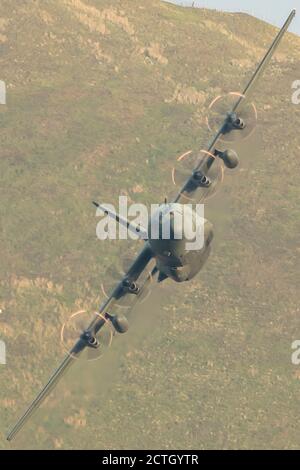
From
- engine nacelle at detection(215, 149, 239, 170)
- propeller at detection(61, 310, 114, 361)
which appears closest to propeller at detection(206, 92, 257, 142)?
engine nacelle at detection(215, 149, 239, 170)

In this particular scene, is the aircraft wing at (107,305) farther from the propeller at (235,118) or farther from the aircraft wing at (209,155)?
the propeller at (235,118)

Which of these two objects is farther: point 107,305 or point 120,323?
point 107,305

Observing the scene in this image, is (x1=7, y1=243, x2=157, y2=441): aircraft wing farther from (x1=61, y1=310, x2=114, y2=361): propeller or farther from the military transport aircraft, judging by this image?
(x1=61, y1=310, x2=114, y2=361): propeller

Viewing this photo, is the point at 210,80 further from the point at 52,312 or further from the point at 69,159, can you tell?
the point at 52,312

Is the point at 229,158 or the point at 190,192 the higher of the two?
the point at 229,158

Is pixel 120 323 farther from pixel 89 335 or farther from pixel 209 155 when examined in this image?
pixel 209 155

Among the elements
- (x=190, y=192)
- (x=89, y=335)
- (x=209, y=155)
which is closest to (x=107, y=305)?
(x=89, y=335)
